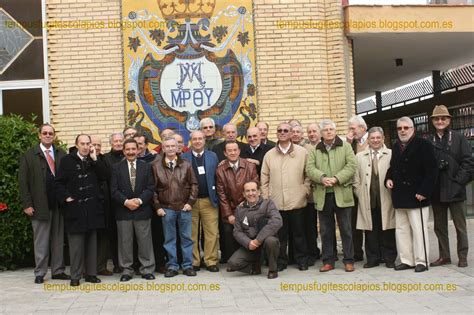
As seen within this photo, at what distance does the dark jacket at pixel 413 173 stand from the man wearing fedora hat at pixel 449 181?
27 cm

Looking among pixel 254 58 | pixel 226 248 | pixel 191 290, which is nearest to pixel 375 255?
pixel 226 248

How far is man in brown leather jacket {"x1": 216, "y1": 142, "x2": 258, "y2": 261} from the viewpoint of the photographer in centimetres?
830

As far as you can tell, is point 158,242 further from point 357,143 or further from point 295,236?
point 357,143

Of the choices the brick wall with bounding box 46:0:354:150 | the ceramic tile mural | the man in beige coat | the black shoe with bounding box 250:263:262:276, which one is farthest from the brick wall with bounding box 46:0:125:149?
the man in beige coat

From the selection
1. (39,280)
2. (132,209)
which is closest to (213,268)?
(132,209)

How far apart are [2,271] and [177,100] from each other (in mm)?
3938

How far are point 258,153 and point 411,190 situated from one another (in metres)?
2.13

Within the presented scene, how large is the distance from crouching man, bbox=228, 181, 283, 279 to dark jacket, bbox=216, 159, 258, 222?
22 cm

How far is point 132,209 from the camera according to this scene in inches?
310

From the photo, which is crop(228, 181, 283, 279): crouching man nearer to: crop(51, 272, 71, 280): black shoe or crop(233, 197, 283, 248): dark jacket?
crop(233, 197, 283, 248): dark jacket

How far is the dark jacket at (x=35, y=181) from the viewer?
799cm

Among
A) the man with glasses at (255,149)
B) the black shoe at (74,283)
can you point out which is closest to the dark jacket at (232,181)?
the man with glasses at (255,149)

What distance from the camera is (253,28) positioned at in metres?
10.9

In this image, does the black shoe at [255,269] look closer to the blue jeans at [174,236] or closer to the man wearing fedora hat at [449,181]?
the blue jeans at [174,236]
